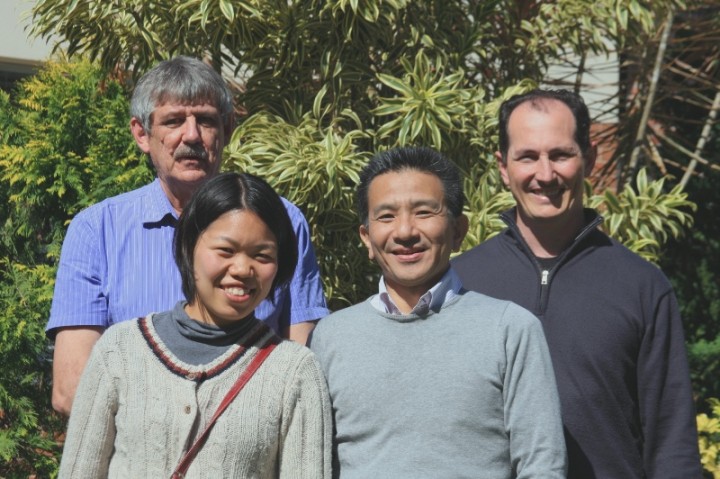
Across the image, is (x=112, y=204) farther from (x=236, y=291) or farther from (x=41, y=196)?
(x=41, y=196)

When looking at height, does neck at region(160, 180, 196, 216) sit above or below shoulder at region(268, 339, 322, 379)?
above

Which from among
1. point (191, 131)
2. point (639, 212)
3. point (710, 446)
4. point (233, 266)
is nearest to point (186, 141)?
point (191, 131)

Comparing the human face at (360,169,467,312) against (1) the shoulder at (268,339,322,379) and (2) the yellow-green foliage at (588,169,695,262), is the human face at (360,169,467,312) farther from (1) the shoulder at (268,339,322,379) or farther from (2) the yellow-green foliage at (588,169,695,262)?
(2) the yellow-green foliage at (588,169,695,262)

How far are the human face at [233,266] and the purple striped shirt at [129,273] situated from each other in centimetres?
35

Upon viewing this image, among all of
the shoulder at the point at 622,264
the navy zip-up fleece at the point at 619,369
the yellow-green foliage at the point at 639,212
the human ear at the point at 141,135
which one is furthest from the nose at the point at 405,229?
the yellow-green foliage at the point at 639,212

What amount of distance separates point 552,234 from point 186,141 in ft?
3.76

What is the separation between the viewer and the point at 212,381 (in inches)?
102

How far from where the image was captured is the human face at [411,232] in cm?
268

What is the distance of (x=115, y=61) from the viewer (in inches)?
217

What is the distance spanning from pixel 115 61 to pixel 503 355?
359 cm

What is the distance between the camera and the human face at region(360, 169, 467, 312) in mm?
2680

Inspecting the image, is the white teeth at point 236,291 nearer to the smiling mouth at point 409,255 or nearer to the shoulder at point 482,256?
the smiling mouth at point 409,255

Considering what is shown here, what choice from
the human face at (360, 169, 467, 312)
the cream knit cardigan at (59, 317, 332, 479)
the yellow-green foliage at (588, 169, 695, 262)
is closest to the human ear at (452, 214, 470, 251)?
the human face at (360, 169, 467, 312)

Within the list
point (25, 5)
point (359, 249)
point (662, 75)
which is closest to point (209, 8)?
point (359, 249)
